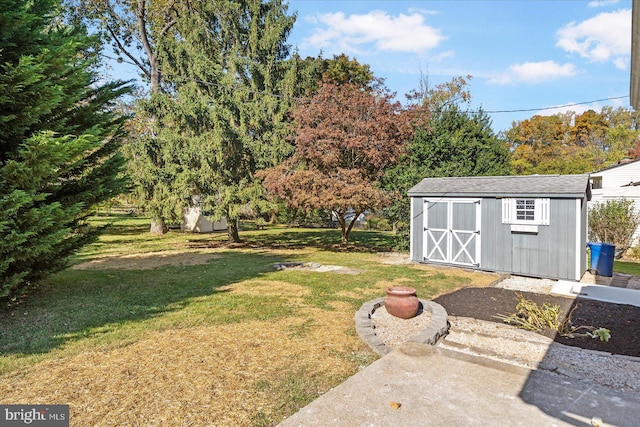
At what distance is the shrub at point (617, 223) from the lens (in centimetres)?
1277

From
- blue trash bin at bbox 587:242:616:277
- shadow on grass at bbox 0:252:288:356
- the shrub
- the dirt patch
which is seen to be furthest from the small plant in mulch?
the shrub

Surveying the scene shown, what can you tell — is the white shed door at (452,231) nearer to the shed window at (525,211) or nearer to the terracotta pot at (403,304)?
the shed window at (525,211)

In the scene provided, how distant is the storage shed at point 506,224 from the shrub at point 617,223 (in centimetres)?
425

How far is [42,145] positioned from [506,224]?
10184 millimetres

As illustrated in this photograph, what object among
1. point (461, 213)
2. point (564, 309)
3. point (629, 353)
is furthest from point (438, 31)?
point (629, 353)

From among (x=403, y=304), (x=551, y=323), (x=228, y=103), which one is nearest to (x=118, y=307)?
(x=403, y=304)

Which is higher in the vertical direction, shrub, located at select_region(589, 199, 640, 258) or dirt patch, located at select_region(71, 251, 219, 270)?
shrub, located at select_region(589, 199, 640, 258)

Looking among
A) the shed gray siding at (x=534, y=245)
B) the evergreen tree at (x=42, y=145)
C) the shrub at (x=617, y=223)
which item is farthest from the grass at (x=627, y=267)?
the evergreen tree at (x=42, y=145)

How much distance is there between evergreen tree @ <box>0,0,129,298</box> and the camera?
5.38 m

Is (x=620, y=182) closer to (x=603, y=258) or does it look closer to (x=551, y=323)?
(x=603, y=258)

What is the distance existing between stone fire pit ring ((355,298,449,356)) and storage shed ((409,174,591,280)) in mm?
4723

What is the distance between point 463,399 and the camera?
124 inches

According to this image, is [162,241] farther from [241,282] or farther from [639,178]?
[639,178]

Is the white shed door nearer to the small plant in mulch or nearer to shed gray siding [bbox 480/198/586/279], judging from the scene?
shed gray siding [bbox 480/198/586/279]
